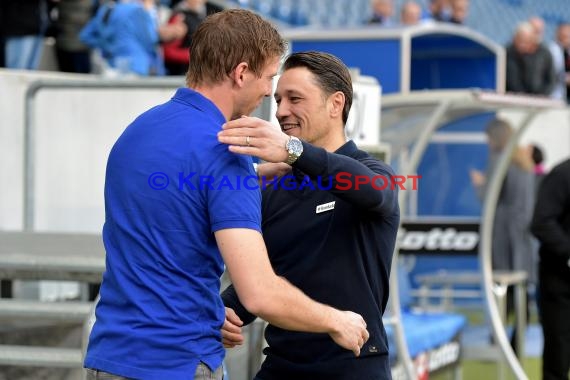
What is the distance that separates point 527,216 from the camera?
1248 centimetres

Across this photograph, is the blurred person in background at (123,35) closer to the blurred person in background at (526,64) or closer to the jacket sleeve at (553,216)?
the jacket sleeve at (553,216)

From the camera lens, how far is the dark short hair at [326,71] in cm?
350

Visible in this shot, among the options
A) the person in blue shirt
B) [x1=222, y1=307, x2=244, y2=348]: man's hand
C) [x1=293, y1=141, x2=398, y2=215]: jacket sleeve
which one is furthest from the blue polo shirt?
[x1=222, y1=307, x2=244, y2=348]: man's hand

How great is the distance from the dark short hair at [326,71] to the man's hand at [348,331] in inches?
33.3

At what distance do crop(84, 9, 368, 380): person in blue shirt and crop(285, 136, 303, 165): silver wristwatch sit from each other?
0.59 feet

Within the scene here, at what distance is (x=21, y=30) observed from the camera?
903 centimetres

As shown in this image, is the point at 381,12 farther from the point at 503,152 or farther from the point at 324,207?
the point at 324,207

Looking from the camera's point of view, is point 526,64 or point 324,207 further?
point 526,64

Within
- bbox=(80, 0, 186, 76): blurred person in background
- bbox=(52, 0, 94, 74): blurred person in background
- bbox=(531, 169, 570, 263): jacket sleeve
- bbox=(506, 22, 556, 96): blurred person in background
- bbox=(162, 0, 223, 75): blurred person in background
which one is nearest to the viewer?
bbox=(531, 169, 570, 263): jacket sleeve

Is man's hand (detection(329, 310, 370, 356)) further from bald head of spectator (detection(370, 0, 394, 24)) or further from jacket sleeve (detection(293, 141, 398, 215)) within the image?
bald head of spectator (detection(370, 0, 394, 24))

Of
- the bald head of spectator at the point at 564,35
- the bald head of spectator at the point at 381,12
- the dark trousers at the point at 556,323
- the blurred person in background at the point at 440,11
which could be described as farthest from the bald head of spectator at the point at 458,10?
the dark trousers at the point at 556,323

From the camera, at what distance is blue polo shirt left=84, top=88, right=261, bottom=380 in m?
2.68

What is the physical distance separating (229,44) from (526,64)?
484 inches

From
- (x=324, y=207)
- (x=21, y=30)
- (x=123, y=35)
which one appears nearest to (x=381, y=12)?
(x=123, y=35)
